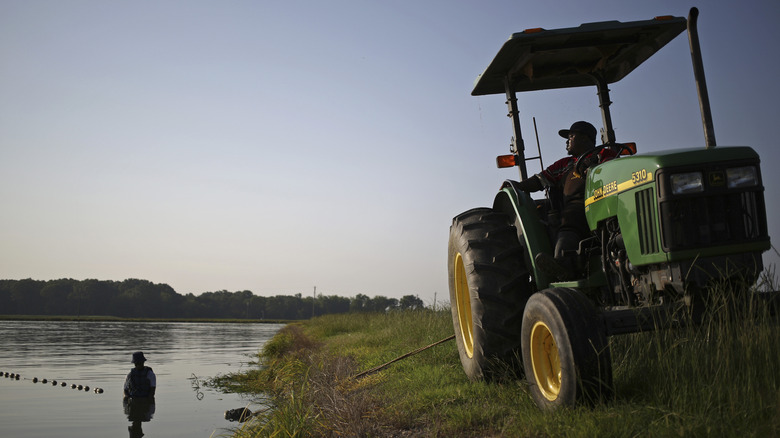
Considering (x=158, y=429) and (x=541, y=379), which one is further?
(x=158, y=429)

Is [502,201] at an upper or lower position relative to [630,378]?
upper

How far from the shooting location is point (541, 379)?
11.4ft

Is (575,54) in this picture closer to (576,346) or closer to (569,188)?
(569,188)

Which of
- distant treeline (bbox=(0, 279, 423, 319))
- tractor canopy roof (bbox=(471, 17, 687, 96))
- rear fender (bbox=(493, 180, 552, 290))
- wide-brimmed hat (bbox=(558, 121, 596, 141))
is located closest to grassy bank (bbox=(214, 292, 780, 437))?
rear fender (bbox=(493, 180, 552, 290))

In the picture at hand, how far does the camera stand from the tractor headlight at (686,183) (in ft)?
10.1

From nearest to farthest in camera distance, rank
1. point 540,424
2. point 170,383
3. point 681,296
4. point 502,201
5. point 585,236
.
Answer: point 540,424 < point 681,296 < point 585,236 < point 502,201 < point 170,383

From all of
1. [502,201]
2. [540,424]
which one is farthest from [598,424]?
[502,201]

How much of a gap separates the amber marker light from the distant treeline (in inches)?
3525

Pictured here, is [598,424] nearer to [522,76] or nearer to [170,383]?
[522,76]

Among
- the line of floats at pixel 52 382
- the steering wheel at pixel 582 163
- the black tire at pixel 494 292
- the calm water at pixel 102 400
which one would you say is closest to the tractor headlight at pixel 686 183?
the steering wheel at pixel 582 163

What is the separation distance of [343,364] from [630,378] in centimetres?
549

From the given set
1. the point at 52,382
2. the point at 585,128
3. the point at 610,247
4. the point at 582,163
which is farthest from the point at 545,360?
the point at 52,382

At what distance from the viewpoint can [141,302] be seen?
112938 mm

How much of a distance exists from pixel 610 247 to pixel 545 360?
85 centimetres
